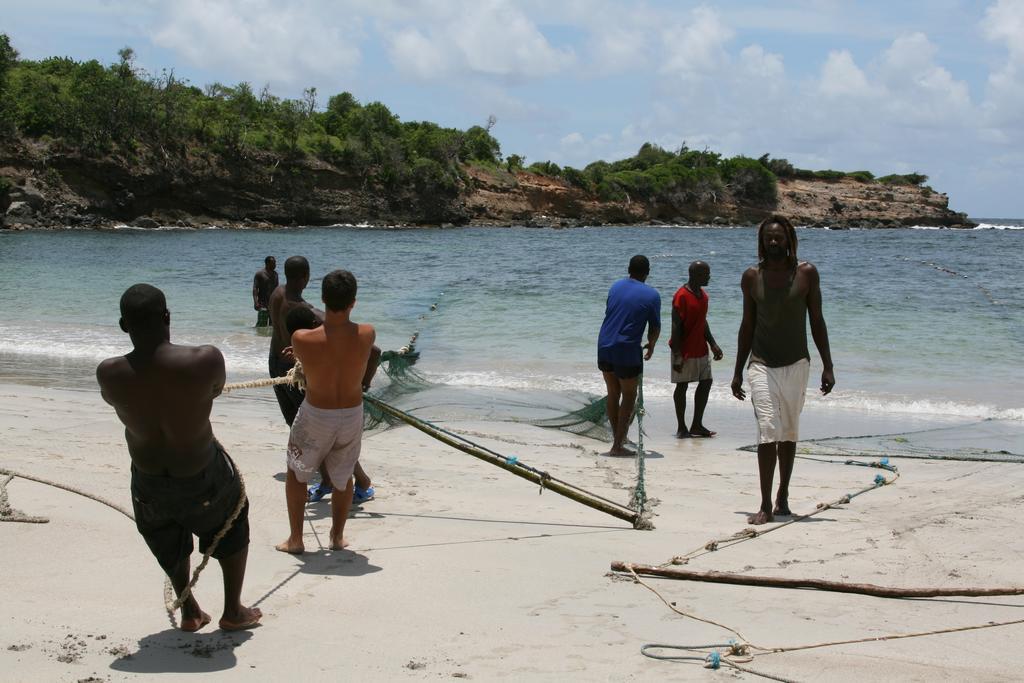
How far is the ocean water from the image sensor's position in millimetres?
11805

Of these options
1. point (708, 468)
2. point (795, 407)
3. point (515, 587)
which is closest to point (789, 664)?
point (515, 587)

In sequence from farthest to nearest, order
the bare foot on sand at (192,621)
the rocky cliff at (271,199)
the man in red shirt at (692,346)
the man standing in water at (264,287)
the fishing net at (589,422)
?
the rocky cliff at (271,199) < the man standing in water at (264,287) < the man in red shirt at (692,346) < the fishing net at (589,422) < the bare foot on sand at (192,621)

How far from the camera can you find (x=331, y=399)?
4.58 meters

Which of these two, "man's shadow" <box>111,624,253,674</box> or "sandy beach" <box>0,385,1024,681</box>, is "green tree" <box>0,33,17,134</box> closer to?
"sandy beach" <box>0,385,1024,681</box>

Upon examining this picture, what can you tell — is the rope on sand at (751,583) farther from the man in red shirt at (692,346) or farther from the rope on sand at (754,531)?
the man in red shirt at (692,346)

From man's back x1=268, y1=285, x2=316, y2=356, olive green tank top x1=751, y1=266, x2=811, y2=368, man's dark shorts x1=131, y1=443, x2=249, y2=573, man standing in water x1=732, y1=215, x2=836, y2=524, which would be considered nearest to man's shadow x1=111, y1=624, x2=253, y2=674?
man's dark shorts x1=131, y1=443, x2=249, y2=573

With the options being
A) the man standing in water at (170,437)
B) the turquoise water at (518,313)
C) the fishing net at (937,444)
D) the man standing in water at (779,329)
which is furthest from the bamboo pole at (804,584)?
the turquoise water at (518,313)

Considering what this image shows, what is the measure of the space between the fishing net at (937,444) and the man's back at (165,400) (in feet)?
18.3

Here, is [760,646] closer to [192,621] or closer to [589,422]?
[192,621]

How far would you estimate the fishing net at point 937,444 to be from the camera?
7.74 m

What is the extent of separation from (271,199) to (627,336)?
56.4 metres

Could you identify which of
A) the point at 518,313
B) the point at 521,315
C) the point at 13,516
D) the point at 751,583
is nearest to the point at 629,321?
the point at 751,583

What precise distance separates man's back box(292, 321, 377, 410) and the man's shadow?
4.01 feet

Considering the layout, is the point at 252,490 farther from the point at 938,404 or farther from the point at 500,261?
the point at 500,261
